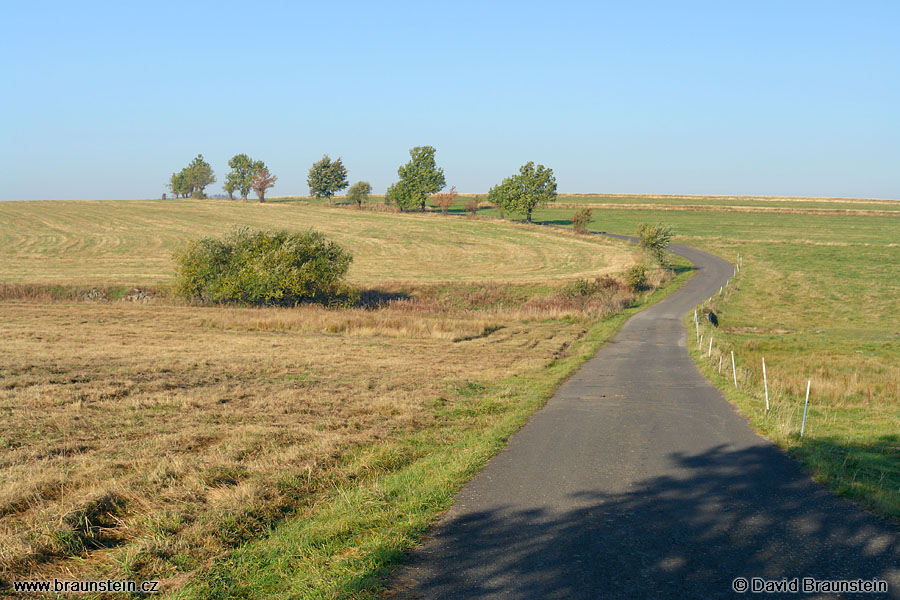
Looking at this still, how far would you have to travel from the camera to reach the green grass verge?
5.87 meters

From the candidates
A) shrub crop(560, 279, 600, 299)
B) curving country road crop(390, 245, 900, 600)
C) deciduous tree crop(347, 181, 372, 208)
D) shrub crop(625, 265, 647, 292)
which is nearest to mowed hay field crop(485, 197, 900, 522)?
curving country road crop(390, 245, 900, 600)

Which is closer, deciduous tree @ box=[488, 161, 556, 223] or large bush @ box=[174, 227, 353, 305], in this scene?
large bush @ box=[174, 227, 353, 305]

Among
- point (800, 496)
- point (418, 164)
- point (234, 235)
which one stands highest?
point (418, 164)

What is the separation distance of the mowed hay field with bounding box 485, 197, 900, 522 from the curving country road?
3.23ft

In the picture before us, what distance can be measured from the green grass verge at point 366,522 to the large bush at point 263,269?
88.5ft

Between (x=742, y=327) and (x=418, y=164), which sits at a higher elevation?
(x=418, y=164)

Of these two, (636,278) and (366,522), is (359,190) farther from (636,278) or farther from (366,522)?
(366,522)

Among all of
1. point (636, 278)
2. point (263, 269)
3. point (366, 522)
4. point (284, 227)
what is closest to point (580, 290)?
point (636, 278)

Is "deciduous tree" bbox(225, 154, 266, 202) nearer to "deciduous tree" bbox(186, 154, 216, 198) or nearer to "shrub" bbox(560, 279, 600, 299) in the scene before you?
"deciduous tree" bbox(186, 154, 216, 198)

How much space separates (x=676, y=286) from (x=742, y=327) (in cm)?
1784

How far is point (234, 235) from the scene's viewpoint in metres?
42.2

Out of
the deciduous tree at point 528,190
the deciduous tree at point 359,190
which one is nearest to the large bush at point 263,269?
the deciduous tree at point 528,190

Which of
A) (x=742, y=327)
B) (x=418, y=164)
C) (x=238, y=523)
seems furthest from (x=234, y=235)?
(x=418, y=164)

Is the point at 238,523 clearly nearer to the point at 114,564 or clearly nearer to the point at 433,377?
the point at 114,564
